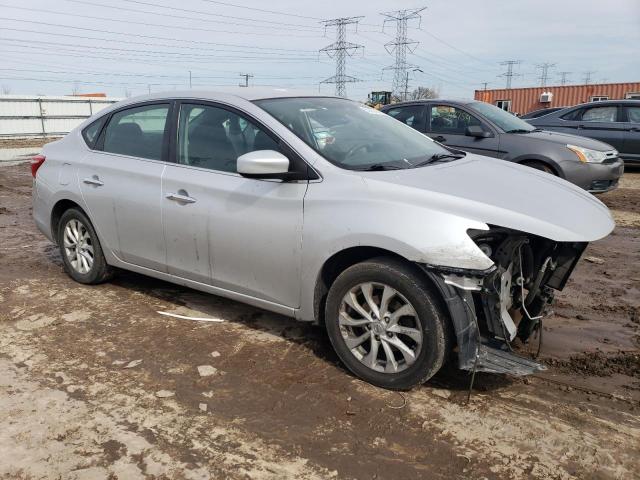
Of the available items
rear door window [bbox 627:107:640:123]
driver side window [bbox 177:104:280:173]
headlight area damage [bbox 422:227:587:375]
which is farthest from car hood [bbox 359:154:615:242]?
rear door window [bbox 627:107:640:123]

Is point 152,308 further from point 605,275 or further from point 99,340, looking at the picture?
point 605,275

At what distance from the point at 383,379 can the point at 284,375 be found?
63 centimetres

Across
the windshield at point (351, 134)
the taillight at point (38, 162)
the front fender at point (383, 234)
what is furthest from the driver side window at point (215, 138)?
the taillight at point (38, 162)

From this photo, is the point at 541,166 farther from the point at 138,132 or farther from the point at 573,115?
the point at 138,132

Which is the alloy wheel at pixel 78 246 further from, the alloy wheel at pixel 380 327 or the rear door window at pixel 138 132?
the alloy wheel at pixel 380 327

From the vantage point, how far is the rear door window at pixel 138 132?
14.4 feet

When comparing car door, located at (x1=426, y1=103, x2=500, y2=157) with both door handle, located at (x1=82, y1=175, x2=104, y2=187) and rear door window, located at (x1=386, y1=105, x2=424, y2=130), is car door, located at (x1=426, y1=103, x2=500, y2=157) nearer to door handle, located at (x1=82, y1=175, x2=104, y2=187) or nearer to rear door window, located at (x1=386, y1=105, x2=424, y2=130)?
rear door window, located at (x1=386, y1=105, x2=424, y2=130)

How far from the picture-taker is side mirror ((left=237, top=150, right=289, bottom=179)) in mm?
3418

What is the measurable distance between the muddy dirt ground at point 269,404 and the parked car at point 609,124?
27.0ft

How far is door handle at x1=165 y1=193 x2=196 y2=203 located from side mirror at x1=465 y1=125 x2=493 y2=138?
17.2 feet

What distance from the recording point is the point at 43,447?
9.10 ft

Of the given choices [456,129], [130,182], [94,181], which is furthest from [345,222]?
[456,129]

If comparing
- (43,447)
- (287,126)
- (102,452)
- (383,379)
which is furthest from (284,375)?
(287,126)

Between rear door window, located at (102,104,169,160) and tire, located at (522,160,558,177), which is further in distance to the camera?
tire, located at (522,160,558,177)
